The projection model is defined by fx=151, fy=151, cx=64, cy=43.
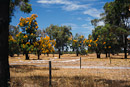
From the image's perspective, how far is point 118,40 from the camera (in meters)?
38.7

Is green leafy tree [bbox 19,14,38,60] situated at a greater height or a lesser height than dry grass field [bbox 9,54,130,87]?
greater

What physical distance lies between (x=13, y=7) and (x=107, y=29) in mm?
28835

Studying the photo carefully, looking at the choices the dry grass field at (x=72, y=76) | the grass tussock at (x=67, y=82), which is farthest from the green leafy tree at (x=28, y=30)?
the grass tussock at (x=67, y=82)

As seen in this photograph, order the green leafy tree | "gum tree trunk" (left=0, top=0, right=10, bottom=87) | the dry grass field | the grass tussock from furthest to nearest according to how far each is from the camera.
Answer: the green leafy tree, the dry grass field, the grass tussock, "gum tree trunk" (left=0, top=0, right=10, bottom=87)

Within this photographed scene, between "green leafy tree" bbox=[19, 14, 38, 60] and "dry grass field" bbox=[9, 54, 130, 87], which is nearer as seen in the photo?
"dry grass field" bbox=[9, 54, 130, 87]

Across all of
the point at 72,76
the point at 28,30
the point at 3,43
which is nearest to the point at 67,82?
the point at 72,76

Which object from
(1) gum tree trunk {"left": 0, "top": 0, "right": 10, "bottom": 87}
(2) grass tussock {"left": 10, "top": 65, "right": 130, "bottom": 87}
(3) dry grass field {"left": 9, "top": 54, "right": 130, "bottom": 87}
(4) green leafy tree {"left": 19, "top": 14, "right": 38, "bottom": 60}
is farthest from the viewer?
(4) green leafy tree {"left": 19, "top": 14, "right": 38, "bottom": 60}

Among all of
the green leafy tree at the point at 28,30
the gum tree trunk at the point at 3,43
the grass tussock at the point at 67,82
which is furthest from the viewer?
the green leafy tree at the point at 28,30

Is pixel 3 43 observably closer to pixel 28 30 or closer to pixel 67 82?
pixel 67 82

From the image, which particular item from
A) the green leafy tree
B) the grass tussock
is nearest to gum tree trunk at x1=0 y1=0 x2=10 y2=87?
the grass tussock

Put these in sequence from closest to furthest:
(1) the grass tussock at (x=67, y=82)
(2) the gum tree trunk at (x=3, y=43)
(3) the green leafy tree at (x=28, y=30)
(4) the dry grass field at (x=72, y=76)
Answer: (2) the gum tree trunk at (x=3, y=43) → (1) the grass tussock at (x=67, y=82) → (4) the dry grass field at (x=72, y=76) → (3) the green leafy tree at (x=28, y=30)

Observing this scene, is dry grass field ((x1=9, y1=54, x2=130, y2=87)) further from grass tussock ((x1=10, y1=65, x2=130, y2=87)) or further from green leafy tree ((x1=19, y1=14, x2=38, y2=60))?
green leafy tree ((x1=19, y1=14, x2=38, y2=60))

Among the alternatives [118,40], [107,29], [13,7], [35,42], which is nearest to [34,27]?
[35,42]

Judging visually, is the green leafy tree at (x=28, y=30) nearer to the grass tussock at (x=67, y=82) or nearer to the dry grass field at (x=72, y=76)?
the dry grass field at (x=72, y=76)
